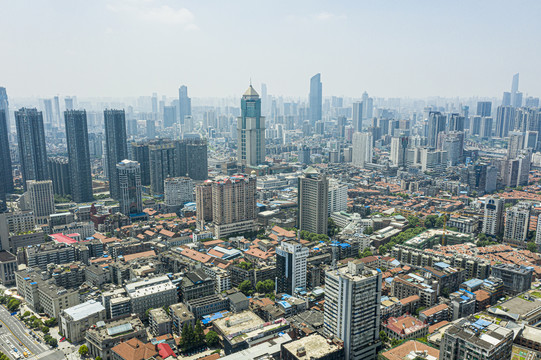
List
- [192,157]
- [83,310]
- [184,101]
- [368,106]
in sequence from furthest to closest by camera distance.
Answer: [368,106] → [184,101] → [192,157] → [83,310]

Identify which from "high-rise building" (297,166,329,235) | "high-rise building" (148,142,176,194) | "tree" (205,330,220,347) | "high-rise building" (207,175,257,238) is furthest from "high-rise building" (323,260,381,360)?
"high-rise building" (148,142,176,194)

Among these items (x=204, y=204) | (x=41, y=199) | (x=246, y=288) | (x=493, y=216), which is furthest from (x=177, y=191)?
(x=493, y=216)

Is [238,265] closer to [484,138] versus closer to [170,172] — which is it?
[170,172]

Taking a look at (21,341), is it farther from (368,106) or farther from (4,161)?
(368,106)

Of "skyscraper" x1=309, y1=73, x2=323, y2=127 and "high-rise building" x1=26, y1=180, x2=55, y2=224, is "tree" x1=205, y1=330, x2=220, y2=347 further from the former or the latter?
"skyscraper" x1=309, y1=73, x2=323, y2=127

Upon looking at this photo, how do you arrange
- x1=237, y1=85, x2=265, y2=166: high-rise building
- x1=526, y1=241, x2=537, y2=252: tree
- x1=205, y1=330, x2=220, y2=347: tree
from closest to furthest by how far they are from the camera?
x1=205, y1=330, x2=220, y2=347: tree
x1=526, y1=241, x2=537, y2=252: tree
x1=237, y1=85, x2=265, y2=166: high-rise building

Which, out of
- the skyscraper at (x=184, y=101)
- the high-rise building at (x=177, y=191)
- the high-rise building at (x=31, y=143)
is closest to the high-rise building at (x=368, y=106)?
the skyscraper at (x=184, y=101)
